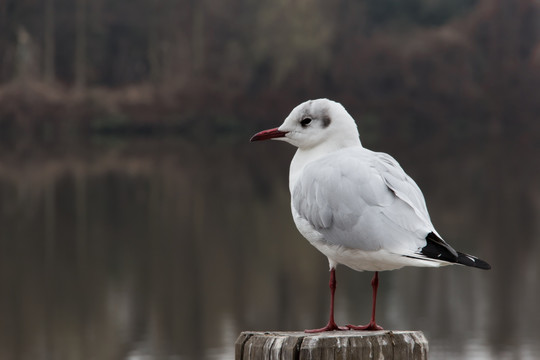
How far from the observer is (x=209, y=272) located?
16047 mm

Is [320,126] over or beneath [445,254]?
over

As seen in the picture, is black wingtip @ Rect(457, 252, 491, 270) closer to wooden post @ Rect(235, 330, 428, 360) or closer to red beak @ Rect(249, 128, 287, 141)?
wooden post @ Rect(235, 330, 428, 360)

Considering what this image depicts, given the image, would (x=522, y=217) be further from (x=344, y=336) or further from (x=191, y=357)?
(x=344, y=336)

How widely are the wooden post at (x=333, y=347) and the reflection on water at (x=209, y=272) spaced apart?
9.13m

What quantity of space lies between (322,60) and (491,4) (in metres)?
8.46

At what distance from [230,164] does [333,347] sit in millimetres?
29502

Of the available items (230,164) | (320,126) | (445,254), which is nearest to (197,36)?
(230,164)

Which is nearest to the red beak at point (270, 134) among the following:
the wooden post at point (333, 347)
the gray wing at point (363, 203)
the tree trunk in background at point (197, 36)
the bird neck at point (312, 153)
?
the bird neck at point (312, 153)

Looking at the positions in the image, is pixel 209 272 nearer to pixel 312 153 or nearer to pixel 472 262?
pixel 312 153

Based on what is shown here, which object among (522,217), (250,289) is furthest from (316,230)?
(522,217)

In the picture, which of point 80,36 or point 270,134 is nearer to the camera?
point 270,134

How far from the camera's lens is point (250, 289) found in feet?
48.9

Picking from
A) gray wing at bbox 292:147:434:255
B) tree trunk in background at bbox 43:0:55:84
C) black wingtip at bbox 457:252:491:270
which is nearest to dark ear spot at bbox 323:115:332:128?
gray wing at bbox 292:147:434:255

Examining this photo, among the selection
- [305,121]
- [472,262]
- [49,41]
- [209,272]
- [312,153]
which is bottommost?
[209,272]
